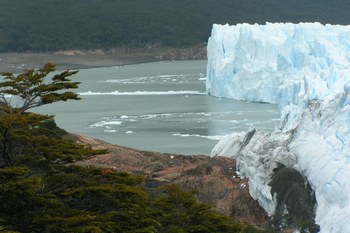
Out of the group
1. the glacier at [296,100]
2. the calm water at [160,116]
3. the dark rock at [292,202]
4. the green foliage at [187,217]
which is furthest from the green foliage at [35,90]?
the calm water at [160,116]

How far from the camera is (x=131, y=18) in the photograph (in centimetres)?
7075

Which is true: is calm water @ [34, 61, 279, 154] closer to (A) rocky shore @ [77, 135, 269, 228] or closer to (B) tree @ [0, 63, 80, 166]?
(A) rocky shore @ [77, 135, 269, 228]

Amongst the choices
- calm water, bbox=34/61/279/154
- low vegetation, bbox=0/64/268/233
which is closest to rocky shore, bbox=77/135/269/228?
low vegetation, bbox=0/64/268/233

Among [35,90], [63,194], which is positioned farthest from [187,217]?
[35,90]

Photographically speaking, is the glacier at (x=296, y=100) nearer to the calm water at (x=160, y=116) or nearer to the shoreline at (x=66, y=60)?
the calm water at (x=160, y=116)

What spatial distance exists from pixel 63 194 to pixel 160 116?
17.2 meters

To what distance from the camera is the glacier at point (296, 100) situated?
27.9 ft

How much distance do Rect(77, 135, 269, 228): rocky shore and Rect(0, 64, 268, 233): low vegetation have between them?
2632mm

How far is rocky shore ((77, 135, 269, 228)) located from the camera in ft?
29.5

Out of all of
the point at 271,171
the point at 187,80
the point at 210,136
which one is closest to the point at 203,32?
the point at 187,80

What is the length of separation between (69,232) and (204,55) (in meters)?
57.3

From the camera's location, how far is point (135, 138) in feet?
58.8

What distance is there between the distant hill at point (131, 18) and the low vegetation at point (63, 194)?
55268 mm

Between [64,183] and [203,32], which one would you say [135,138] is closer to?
[64,183]
